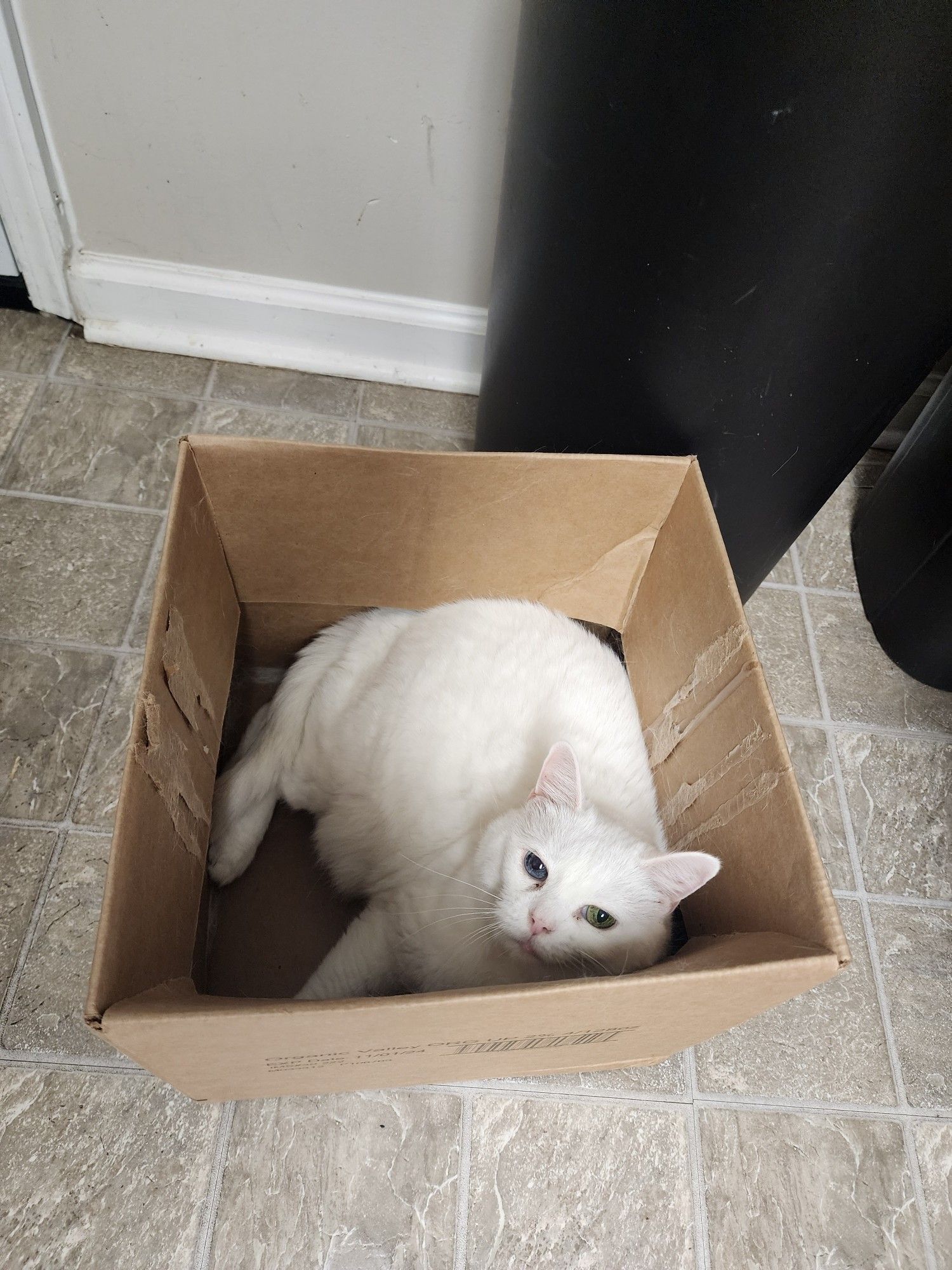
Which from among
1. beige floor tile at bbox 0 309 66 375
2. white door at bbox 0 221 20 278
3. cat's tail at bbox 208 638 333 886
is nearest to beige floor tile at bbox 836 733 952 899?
cat's tail at bbox 208 638 333 886

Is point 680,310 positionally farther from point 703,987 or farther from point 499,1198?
point 499,1198

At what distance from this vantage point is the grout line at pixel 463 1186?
90 cm

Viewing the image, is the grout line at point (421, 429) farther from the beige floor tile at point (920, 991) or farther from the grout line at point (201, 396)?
the beige floor tile at point (920, 991)

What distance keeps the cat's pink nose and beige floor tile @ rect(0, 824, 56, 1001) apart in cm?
65

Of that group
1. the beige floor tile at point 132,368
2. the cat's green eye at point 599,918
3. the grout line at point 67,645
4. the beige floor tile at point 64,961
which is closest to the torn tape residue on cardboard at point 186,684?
the beige floor tile at point 64,961

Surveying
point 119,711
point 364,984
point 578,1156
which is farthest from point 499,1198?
point 119,711

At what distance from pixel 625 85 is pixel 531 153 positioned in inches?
6.7

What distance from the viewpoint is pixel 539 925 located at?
798mm

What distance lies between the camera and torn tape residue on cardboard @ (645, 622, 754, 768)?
2.82 feet

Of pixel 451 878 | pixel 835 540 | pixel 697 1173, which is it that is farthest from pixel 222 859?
pixel 835 540

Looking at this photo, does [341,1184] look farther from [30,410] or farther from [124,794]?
[30,410]

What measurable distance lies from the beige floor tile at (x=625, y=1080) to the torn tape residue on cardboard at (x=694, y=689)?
378 mm

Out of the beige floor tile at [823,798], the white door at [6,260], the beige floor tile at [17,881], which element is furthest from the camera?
the white door at [6,260]

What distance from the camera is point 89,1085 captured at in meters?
0.94
